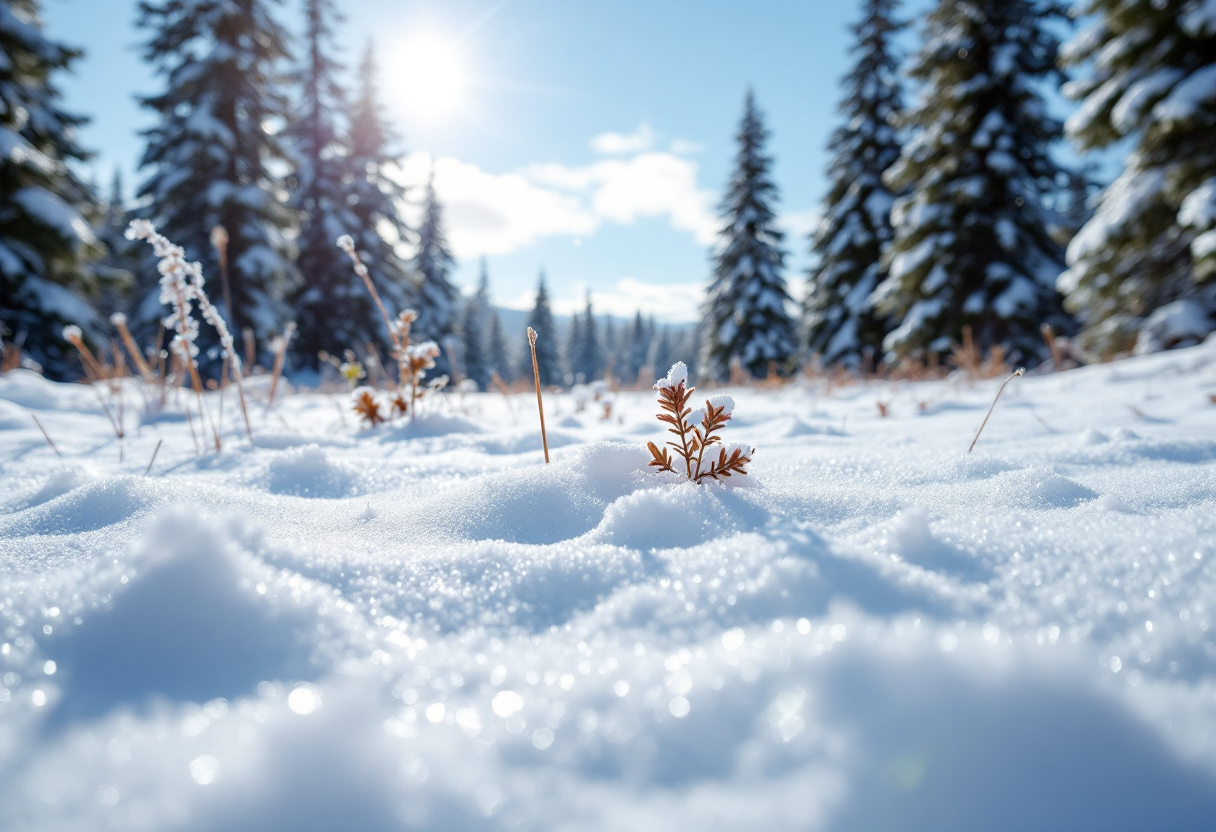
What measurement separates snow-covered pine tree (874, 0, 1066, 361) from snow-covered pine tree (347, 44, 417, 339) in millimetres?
14268

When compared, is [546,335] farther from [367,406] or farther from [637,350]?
[367,406]

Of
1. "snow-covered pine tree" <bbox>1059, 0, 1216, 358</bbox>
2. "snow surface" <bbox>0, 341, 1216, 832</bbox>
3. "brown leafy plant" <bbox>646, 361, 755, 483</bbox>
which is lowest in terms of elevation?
"snow surface" <bbox>0, 341, 1216, 832</bbox>

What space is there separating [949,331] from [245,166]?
632 inches

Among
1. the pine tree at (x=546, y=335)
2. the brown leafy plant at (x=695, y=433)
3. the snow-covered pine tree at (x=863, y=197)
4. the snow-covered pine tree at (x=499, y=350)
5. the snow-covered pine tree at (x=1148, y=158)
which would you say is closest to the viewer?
the brown leafy plant at (x=695, y=433)

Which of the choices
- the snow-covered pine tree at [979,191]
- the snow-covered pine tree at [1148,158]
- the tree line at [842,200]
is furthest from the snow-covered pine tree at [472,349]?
the snow-covered pine tree at [1148,158]

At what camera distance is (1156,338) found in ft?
22.1

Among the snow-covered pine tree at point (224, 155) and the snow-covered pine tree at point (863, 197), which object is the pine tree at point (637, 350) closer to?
the snow-covered pine tree at point (863, 197)

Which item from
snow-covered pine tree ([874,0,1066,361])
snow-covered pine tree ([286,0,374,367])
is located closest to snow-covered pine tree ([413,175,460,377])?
snow-covered pine tree ([286,0,374,367])

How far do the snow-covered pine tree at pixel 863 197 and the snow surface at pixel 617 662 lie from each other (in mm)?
16256

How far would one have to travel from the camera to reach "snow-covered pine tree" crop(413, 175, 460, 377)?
2380 centimetres

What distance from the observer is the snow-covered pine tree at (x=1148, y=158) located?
6.05 metres

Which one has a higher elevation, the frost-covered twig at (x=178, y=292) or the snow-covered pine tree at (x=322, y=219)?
the snow-covered pine tree at (x=322, y=219)

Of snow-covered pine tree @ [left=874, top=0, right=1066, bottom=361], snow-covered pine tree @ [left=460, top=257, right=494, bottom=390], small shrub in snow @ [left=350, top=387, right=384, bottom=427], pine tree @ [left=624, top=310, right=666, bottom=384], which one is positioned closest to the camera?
small shrub in snow @ [left=350, top=387, right=384, bottom=427]

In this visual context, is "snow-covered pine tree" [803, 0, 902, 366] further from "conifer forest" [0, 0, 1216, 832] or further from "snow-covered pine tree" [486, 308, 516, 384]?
"snow-covered pine tree" [486, 308, 516, 384]
